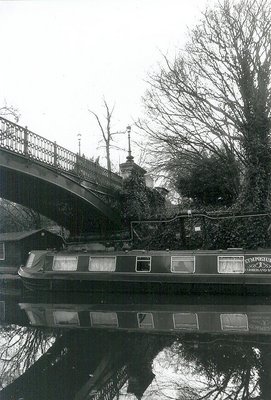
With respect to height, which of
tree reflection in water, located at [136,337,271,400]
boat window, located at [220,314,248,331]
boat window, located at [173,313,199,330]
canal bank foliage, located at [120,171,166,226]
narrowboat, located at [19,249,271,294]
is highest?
canal bank foliage, located at [120,171,166,226]

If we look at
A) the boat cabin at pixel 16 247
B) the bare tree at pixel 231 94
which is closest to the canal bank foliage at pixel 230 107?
the bare tree at pixel 231 94

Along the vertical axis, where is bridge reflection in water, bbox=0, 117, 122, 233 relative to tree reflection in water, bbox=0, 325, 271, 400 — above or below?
above

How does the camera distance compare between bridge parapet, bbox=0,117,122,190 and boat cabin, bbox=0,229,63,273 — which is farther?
boat cabin, bbox=0,229,63,273

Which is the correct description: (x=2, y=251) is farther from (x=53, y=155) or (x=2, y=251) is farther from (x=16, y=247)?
(x=53, y=155)

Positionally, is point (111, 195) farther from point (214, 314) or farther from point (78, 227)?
point (214, 314)

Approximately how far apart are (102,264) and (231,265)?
13.7 feet

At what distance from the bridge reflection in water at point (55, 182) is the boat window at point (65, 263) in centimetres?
251

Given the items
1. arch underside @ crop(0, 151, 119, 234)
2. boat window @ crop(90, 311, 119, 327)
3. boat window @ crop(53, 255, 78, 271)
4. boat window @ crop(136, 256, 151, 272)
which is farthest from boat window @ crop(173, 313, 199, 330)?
arch underside @ crop(0, 151, 119, 234)

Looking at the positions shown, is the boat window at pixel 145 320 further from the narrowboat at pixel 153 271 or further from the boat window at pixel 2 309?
the boat window at pixel 2 309

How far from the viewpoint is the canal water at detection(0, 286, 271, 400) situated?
17.4 ft

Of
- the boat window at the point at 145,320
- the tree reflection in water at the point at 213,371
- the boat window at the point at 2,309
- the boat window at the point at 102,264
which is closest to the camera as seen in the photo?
the tree reflection in water at the point at 213,371

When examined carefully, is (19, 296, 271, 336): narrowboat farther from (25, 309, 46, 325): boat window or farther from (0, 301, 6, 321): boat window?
(0, 301, 6, 321): boat window

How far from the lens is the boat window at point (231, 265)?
12.2 meters

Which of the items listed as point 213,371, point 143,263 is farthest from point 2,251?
point 213,371
